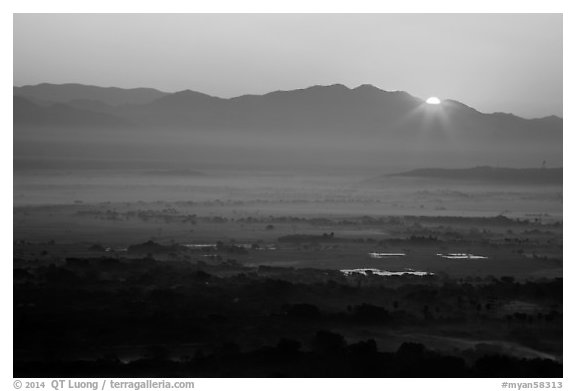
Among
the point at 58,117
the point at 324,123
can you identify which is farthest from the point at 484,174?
the point at 58,117

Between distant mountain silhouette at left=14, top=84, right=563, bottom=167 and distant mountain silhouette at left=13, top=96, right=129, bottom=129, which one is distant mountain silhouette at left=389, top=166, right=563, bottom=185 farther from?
distant mountain silhouette at left=13, top=96, right=129, bottom=129

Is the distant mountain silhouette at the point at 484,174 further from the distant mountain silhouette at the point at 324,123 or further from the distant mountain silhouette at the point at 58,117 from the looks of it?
the distant mountain silhouette at the point at 58,117

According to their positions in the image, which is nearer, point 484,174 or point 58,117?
point 484,174

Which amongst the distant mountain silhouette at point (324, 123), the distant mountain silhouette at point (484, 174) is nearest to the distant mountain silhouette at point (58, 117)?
the distant mountain silhouette at point (324, 123)

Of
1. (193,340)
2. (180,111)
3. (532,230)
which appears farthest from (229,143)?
(193,340)

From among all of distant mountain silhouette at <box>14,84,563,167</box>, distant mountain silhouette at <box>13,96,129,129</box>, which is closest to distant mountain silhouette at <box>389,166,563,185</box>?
distant mountain silhouette at <box>14,84,563,167</box>

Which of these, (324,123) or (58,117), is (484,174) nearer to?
(324,123)

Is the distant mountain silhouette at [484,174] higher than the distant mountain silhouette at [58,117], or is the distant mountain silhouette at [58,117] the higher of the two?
the distant mountain silhouette at [58,117]

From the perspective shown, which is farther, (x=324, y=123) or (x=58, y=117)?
(x=324, y=123)

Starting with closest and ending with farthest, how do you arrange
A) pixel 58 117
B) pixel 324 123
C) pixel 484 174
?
pixel 484 174 → pixel 58 117 → pixel 324 123

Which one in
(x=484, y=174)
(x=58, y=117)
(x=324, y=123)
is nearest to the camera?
(x=484, y=174)

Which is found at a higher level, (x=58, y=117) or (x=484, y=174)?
(x=58, y=117)
